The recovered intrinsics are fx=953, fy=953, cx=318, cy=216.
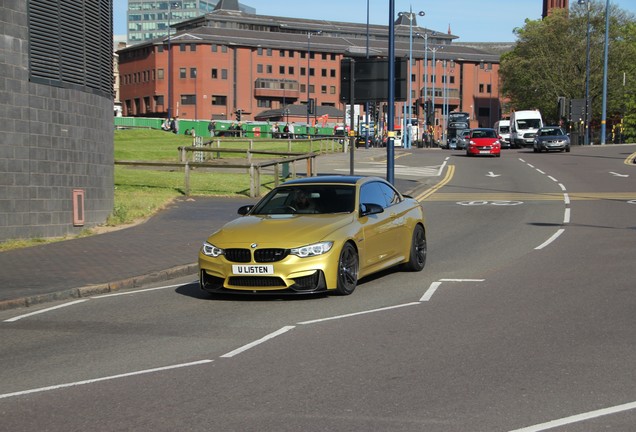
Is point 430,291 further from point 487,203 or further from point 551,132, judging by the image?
point 551,132

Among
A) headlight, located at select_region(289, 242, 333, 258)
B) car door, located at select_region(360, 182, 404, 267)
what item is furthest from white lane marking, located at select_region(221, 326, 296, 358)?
car door, located at select_region(360, 182, 404, 267)

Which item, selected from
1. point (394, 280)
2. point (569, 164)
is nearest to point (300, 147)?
point (569, 164)

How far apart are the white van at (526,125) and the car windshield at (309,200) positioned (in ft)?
218

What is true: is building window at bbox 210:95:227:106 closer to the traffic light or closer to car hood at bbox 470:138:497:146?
the traffic light

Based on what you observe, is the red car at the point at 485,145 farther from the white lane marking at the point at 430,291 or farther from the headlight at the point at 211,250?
the headlight at the point at 211,250

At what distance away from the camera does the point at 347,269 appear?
458 inches

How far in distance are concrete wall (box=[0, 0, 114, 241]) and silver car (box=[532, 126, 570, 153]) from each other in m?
42.0

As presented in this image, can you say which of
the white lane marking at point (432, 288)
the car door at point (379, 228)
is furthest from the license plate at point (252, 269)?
the white lane marking at point (432, 288)

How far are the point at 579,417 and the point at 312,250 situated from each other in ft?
18.2

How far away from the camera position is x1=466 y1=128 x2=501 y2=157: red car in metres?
54.1

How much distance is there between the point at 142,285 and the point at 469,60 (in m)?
135

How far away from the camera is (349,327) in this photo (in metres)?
9.45

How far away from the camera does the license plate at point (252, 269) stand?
1105 cm

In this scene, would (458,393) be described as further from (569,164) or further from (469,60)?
(469,60)
